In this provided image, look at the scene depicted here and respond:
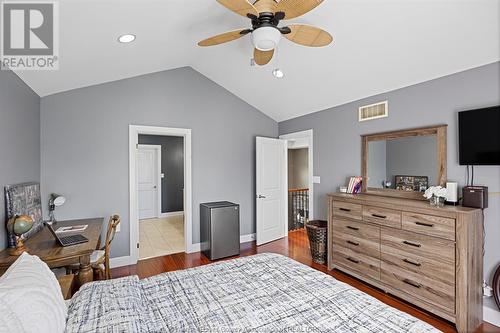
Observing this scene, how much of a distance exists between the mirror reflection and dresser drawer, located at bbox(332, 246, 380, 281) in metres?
0.93

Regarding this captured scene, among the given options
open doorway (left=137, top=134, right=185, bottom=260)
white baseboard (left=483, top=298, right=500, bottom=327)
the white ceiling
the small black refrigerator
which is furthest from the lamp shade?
white baseboard (left=483, top=298, right=500, bottom=327)

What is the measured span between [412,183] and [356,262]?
1158mm

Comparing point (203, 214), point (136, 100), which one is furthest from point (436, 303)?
point (136, 100)

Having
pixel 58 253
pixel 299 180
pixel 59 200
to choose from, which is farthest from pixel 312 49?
pixel 299 180

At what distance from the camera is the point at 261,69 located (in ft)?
11.5

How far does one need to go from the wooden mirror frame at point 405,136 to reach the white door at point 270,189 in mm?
1751

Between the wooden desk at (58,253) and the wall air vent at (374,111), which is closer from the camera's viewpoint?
the wooden desk at (58,253)

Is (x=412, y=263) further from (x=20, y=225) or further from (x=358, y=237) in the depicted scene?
(x=20, y=225)

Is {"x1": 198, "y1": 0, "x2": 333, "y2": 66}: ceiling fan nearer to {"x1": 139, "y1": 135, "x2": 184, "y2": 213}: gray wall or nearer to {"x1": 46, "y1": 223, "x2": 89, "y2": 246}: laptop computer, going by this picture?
{"x1": 46, "y1": 223, "x2": 89, "y2": 246}: laptop computer

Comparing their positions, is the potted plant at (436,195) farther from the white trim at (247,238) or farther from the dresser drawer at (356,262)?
the white trim at (247,238)

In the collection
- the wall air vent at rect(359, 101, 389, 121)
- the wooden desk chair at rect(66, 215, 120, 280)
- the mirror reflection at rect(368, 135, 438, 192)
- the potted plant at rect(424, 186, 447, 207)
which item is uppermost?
the wall air vent at rect(359, 101, 389, 121)

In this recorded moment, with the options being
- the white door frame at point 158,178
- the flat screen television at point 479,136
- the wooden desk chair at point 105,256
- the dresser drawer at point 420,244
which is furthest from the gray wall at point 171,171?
the flat screen television at point 479,136

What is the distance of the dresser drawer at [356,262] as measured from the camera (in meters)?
2.79

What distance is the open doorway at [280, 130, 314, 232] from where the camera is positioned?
14.1 ft
